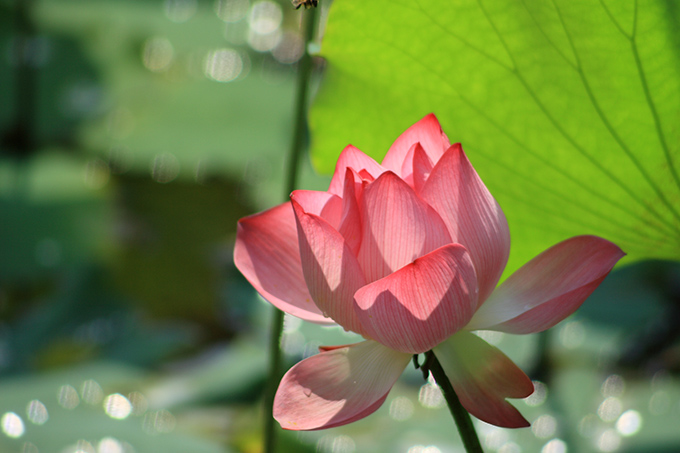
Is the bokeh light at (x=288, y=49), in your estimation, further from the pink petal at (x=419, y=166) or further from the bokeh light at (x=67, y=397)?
the pink petal at (x=419, y=166)

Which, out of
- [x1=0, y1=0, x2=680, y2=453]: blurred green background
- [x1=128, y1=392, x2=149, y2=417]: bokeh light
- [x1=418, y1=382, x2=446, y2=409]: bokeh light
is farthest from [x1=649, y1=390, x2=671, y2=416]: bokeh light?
[x1=128, y1=392, x2=149, y2=417]: bokeh light

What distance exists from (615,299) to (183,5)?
1467 mm

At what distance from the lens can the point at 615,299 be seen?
43.0 inches

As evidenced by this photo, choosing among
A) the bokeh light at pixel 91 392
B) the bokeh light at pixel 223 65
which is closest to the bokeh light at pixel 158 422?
the bokeh light at pixel 91 392

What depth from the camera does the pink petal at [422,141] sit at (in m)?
0.32

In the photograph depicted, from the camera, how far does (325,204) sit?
309 mm

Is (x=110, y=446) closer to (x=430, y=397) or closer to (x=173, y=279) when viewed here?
(x=430, y=397)

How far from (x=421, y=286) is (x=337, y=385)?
0.07m

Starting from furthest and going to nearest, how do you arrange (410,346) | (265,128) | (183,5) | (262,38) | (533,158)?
(262,38)
(183,5)
(265,128)
(533,158)
(410,346)

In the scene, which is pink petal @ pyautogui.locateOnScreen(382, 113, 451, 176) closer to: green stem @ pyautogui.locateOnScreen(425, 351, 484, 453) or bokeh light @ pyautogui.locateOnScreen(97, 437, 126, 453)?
green stem @ pyautogui.locateOnScreen(425, 351, 484, 453)

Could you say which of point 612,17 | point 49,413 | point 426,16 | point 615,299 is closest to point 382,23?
point 426,16

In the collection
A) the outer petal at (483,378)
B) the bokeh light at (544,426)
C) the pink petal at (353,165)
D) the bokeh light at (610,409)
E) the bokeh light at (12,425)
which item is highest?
the pink petal at (353,165)

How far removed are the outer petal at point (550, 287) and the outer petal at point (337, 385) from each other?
5cm

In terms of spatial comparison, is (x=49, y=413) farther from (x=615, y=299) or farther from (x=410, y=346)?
(x=615, y=299)
